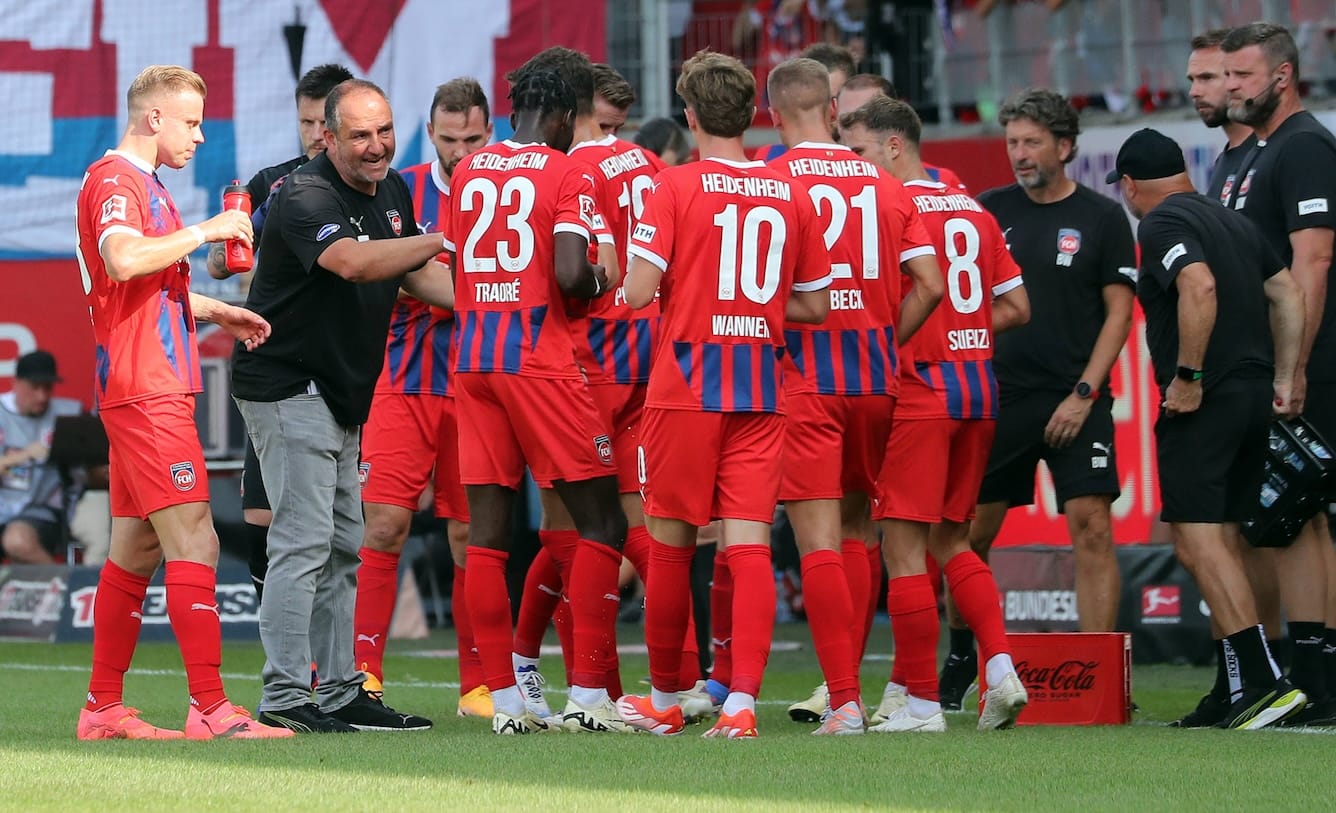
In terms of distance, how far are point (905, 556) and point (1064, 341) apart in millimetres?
1762

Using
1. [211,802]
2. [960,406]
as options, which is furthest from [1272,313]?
[211,802]

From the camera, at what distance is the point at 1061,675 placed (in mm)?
7082

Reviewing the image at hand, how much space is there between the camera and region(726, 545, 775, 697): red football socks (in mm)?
6250

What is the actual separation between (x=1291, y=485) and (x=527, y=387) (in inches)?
124

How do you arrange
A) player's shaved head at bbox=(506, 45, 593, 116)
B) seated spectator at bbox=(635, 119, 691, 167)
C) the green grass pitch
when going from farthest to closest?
seated spectator at bbox=(635, 119, 691, 167) → player's shaved head at bbox=(506, 45, 593, 116) → the green grass pitch

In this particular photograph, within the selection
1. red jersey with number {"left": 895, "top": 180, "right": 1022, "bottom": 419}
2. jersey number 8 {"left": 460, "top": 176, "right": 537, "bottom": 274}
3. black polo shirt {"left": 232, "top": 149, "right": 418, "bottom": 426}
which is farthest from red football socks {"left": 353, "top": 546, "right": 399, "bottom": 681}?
red jersey with number {"left": 895, "top": 180, "right": 1022, "bottom": 419}

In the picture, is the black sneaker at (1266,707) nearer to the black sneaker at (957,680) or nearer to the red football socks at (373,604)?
the black sneaker at (957,680)

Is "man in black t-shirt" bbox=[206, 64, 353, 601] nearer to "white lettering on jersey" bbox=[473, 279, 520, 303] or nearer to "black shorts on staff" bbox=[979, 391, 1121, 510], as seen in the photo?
"white lettering on jersey" bbox=[473, 279, 520, 303]

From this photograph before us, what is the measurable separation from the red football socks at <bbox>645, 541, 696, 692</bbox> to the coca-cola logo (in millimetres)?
1439

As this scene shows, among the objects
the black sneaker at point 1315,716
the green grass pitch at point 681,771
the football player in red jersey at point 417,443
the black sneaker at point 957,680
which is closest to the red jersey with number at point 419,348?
the football player in red jersey at point 417,443

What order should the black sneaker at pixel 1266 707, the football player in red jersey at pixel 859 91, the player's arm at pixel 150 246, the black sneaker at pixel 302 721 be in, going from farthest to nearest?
the football player in red jersey at pixel 859 91 → the black sneaker at pixel 1266 707 → the black sneaker at pixel 302 721 → the player's arm at pixel 150 246

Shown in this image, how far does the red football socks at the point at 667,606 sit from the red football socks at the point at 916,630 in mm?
828

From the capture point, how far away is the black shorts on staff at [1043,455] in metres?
7.95

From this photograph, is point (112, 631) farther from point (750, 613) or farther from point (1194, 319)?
point (1194, 319)
